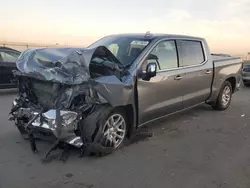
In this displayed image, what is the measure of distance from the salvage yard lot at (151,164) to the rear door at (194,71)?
0.78 m

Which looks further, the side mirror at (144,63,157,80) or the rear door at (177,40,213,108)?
the rear door at (177,40,213,108)

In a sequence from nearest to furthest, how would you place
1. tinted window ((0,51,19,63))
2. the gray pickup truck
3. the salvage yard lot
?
the salvage yard lot < the gray pickup truck < tinted window ((0,51,19,63))

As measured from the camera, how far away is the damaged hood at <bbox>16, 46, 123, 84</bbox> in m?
4.64

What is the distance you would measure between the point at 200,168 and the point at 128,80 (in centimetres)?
170

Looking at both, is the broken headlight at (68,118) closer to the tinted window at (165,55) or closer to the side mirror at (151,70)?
the side mirror at (151,70)

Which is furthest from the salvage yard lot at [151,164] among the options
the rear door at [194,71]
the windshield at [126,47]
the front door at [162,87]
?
the windshield at [126,47]

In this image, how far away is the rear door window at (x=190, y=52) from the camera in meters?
6.57

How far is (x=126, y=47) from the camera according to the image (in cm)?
605

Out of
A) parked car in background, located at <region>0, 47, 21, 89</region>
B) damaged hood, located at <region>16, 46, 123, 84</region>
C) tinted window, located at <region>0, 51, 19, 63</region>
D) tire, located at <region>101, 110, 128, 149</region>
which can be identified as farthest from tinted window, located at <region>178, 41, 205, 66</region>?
tinted window, located at <region>0, 51, 19, 63</region>

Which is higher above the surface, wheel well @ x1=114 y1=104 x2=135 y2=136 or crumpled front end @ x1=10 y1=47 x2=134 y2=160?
crumpled front end @ x1=10 y1=47 x2=134 y2=160

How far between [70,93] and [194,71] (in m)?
3.19

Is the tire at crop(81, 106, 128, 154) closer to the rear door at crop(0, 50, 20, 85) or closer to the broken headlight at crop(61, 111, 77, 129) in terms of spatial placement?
the broken headlight at crop(61, 111, 77, 129)

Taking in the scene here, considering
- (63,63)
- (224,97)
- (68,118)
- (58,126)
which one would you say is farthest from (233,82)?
(58,126)

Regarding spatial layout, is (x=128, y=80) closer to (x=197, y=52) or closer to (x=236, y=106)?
(x=197, y=52)
